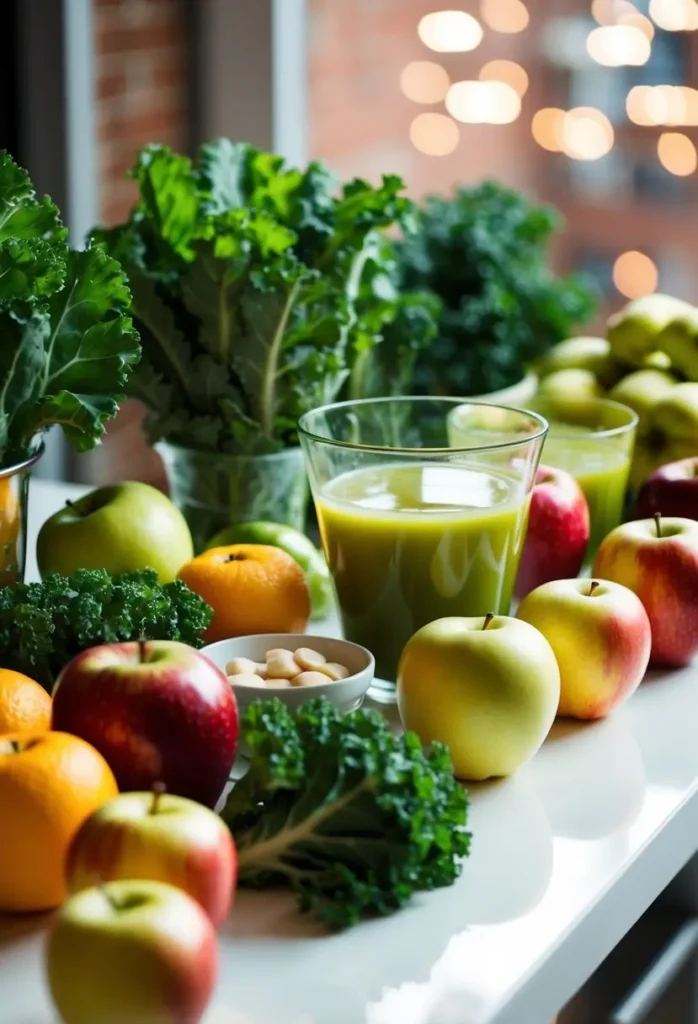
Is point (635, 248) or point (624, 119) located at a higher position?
point (624, 119)

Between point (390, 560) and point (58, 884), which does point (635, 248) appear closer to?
point (390, 560)

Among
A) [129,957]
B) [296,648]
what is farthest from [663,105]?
[129,957]

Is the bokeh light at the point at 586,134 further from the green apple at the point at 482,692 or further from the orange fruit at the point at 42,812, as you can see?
the orange fruit at the point at 42,812

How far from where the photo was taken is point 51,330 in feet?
3.30

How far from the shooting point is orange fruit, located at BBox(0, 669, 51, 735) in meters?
0.83

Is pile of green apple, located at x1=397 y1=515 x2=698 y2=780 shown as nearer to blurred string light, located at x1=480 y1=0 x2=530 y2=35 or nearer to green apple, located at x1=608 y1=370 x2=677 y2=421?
green apple, located at x1=608 y1=370 x2=677 y2=421

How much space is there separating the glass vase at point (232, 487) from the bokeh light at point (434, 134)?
1.70 m

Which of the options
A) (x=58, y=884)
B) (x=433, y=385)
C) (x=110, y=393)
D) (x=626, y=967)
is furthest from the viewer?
(x=433, y=385)

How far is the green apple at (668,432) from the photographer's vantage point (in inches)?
55.6

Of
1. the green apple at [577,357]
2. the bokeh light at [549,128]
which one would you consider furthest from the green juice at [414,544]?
the bokeh light at [549,128]

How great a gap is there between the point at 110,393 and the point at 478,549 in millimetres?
310

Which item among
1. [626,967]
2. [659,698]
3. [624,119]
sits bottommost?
[626,967]

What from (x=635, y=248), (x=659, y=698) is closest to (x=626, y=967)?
(x=659, y=698)

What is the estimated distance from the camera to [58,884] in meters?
0.74
